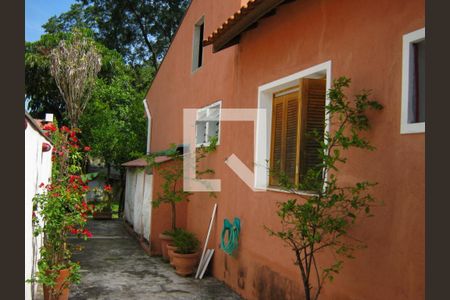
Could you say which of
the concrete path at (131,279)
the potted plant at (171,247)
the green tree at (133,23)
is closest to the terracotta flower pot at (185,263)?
the concrete path at (131,279)

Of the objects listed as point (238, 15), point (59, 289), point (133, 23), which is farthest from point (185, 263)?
point (133, 23)

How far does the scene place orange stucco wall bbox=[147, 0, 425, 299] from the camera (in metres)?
3.46

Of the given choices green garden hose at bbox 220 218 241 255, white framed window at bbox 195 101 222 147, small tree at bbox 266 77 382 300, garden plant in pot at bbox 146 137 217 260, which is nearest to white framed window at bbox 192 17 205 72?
white framed window at bbox 195 101 222 147

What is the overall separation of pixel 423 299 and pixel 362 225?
36.1 inches

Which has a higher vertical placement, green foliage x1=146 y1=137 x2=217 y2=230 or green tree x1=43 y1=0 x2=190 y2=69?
green tree x1=43 y1=0 x2=190 y2=69

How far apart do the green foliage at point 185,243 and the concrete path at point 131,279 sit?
53cm

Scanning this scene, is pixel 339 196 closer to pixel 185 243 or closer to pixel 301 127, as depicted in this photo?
pixel 301 127

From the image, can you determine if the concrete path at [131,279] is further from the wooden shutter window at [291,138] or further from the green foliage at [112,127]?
the green foliage at [112,127]

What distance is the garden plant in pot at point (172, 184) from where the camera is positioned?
380 inches

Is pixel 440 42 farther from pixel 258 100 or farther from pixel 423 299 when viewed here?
pixel 258 100

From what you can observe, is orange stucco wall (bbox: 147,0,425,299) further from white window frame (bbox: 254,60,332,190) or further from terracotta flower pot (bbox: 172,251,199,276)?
terracotta flower pot (bbox: 172,251,199,276)

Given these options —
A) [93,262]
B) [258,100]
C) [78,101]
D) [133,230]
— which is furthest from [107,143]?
[258,100]

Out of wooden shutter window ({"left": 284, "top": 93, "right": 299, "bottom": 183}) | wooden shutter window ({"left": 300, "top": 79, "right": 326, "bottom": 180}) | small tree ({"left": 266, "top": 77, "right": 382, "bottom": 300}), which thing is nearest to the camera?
small tree ({"left": 266, "top": 77, "right": 382, "bottom": 300})

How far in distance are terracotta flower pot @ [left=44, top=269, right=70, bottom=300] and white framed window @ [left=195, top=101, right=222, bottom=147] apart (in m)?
3.91
